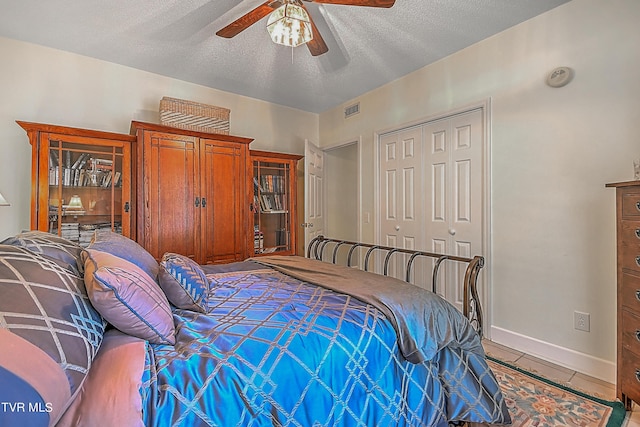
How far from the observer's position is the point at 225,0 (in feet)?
7.09

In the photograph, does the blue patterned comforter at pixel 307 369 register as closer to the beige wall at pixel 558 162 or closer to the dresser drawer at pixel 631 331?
the dresser drawer at pixel 631 331

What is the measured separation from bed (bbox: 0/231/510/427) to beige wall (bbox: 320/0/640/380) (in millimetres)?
1050

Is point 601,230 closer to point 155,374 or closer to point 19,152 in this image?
point 155,374

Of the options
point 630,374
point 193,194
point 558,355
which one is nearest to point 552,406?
point 630,374

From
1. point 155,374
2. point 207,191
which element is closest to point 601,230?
point 155,374

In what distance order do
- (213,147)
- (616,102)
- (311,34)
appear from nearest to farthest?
(311,34), (616,102), (213,147)

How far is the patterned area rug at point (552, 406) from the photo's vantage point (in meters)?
1.59

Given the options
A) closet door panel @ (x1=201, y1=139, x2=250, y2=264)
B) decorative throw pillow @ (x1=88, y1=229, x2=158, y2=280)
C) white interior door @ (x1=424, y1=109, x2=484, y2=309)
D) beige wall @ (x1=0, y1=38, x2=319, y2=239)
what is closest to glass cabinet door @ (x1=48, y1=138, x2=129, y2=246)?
beige wall @ (x1=0, y1=38, x2=319, y2=239)

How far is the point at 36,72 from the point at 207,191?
180 centimetres

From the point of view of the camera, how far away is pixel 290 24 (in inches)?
70.1

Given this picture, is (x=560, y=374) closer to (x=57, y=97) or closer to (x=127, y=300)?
(x=127, y=300)

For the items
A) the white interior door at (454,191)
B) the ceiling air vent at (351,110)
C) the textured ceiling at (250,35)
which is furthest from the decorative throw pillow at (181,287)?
the ceiling air vent at (351,110)

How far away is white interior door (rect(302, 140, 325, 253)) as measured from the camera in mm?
3957

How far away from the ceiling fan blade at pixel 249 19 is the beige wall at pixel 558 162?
1.97 m
